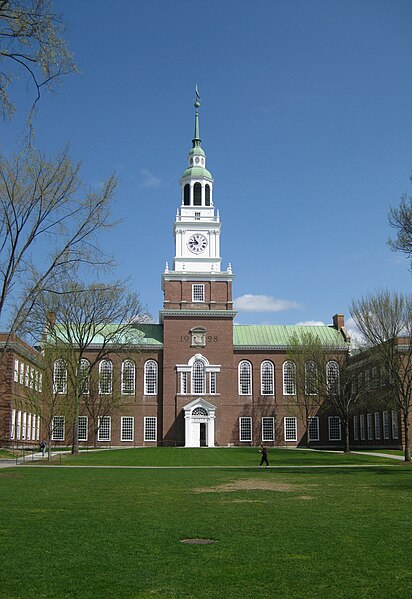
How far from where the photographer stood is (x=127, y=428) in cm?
6700

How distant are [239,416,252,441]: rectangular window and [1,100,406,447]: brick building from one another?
10cm

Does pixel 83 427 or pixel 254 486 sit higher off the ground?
pixel 83 427

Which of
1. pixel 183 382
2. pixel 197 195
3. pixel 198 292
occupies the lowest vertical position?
pixel 183 382

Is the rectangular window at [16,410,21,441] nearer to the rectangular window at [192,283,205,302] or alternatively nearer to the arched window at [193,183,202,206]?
the rectangular window at [192,283,205,302]

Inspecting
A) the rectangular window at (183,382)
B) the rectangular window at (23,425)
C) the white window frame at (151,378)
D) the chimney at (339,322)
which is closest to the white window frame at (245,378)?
the rectangular window at (183,382)

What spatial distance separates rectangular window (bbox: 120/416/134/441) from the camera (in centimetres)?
6688

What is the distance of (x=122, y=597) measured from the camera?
8.67 meters

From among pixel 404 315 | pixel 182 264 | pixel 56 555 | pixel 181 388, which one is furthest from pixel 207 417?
pixel 56 555

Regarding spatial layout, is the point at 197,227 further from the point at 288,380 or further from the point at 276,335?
the point at 288,380

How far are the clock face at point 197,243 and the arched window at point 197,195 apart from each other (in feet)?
12.3

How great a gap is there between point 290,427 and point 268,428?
7.57 feet

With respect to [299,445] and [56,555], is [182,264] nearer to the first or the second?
[299,445]

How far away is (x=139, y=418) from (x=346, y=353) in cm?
2150

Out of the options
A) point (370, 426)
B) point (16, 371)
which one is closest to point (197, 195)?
point (16, 371)
